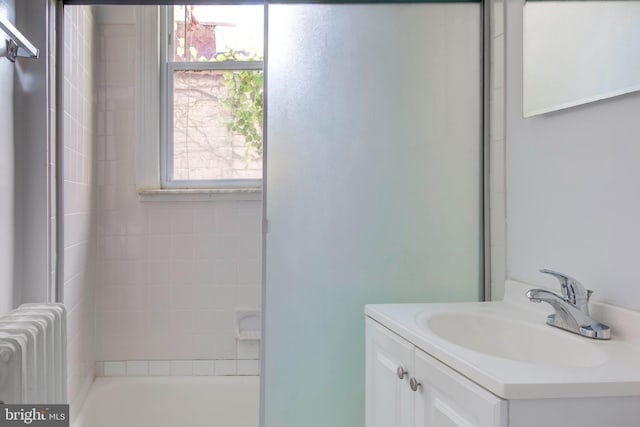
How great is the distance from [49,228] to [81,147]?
26.3 inches

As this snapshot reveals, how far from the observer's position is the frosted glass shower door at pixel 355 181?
1795 millimetres

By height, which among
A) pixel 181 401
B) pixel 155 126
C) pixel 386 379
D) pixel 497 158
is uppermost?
pixel 155 126

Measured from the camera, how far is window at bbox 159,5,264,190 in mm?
2650

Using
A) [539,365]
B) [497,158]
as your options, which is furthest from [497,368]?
[497,158]

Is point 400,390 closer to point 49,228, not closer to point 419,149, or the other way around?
point 419,149

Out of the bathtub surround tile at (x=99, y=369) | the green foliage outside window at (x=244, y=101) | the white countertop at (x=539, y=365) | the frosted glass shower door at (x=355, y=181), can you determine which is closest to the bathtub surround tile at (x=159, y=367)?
the bathtub surround tile at (x=99, y=369)

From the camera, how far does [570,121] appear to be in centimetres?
140

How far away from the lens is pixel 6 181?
1527mm

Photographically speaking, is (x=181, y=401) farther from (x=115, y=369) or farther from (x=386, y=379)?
(x=386, y=379)

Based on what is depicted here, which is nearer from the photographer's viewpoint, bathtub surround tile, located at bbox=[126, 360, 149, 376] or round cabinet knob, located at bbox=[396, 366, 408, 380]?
→ round cabinet knob, located at bbox=[396, 366, 408, 380]

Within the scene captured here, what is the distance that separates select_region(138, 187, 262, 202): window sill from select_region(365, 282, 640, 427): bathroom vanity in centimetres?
120

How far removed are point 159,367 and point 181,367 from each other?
0.11m

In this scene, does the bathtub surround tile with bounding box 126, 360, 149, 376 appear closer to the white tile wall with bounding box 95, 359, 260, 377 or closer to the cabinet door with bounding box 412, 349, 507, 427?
the white tile wall with bounding box 95, 359, 260, 377

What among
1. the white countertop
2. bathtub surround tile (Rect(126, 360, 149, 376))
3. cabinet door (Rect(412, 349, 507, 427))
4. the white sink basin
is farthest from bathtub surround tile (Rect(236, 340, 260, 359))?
cabinet door (Rect(412, 349, 507, 427))
